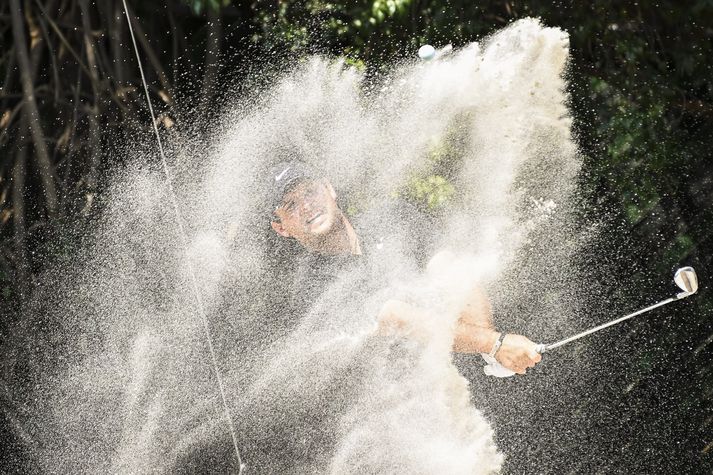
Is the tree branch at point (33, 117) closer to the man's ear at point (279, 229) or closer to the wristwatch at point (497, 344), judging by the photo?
the man's ear at point (279, 229)

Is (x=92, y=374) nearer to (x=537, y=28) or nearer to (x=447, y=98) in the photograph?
(x=447, y=98)

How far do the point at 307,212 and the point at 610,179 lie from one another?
63.8 inches

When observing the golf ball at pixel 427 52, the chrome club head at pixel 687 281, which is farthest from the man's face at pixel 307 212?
the chrome club head at pixel 687 281

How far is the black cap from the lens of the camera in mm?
3527

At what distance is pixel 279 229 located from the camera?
11.7ft

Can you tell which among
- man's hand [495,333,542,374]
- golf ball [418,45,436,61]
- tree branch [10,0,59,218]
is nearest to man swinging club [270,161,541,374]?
man's hand [495,333,542,374]

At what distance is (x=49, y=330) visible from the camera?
430 centimetres

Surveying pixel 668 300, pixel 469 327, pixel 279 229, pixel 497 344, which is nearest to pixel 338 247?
pixel 279 229

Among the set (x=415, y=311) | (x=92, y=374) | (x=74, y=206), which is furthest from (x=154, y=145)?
(x=415, y=311)

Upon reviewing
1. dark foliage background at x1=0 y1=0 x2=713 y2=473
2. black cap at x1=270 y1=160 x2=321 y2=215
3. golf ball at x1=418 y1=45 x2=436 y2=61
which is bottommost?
dark foliage background at x1=0 y1=0 x2=713 y2=473

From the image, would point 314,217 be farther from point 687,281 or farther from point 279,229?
point 687,281

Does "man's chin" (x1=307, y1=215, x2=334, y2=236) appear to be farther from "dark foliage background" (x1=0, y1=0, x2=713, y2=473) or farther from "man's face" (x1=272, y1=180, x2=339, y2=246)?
"dark foliage background" (x1=0, y1=0, x2=713, y2=473)

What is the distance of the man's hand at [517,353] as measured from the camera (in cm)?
297

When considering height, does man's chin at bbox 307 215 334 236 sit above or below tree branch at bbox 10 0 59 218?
below
